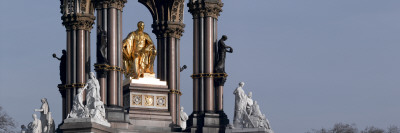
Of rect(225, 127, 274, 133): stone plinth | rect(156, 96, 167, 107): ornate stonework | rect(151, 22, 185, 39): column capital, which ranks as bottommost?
rect(225, 127, 274, 133): stone plinth

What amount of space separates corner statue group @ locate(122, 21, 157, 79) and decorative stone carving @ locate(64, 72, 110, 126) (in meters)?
6.34

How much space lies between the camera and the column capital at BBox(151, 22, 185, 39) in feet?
218

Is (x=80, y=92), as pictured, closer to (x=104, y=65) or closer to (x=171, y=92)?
(x=104, y=65)

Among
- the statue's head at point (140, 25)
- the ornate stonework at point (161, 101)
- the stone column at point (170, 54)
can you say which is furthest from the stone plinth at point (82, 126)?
the stone column at point (170, 54)

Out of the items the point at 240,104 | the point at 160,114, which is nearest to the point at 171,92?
the point at 160,114

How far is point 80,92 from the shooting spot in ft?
190

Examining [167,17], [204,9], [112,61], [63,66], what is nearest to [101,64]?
[112,61]

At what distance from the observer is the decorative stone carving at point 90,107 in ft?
188

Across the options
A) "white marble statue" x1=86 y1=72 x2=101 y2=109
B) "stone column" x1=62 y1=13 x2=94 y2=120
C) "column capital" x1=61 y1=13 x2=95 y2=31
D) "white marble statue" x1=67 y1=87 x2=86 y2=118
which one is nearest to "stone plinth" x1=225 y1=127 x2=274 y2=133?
"white marble statue" x1=86 y1=72 x2=101 y2=109

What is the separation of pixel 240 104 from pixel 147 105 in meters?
5.48

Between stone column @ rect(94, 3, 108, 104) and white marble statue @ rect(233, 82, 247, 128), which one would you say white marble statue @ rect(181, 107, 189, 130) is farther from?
stone column @ rect(94, 3, 108, 104)

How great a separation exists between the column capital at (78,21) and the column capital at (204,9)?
5544 mm

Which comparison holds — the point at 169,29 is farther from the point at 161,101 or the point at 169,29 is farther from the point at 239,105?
the point at 239,105

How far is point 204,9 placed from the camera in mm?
61375
